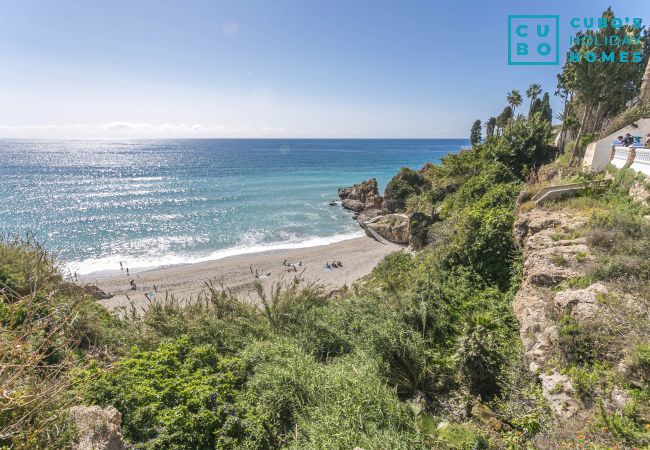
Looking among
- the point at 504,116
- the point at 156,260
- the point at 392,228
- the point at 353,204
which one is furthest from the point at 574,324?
the point at 504,116

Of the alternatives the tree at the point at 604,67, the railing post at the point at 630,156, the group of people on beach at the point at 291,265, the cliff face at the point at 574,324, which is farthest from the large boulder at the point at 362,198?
the cliff face at the point at 574,324

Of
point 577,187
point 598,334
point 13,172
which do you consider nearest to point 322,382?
point 598,334

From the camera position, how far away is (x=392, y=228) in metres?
35.7

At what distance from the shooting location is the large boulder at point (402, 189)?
41844 millimetres

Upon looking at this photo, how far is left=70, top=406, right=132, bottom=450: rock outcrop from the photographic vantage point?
470 cm

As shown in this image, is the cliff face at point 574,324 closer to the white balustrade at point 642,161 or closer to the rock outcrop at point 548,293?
the rock outcrop at point 548,293

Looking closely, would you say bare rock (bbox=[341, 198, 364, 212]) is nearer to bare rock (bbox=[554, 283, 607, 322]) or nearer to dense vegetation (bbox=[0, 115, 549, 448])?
dense vegetation (bbox=[0, 115, 549, 448])

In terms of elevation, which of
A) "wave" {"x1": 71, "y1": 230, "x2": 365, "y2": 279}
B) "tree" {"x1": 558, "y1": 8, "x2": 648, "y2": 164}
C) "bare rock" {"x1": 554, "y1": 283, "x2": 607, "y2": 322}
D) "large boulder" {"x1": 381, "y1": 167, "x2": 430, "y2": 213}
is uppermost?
"tree" {"x1": 558, "y1": 8, "x2": 648, "y2": 164}

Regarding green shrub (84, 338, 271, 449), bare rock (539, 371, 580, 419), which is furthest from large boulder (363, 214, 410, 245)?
green shrub (84, 338, 271, 449)

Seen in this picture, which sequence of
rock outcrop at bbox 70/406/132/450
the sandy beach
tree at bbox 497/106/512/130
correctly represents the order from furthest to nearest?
tree at bbox 497/106/512/130 → the sandy beach → rock outcrop at bbox 70/406/132/450

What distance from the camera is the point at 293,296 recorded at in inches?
551

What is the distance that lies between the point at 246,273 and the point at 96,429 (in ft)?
78.8

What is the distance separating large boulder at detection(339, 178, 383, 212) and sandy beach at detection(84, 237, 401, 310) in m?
12.6

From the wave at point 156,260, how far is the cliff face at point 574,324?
28.0 metres
